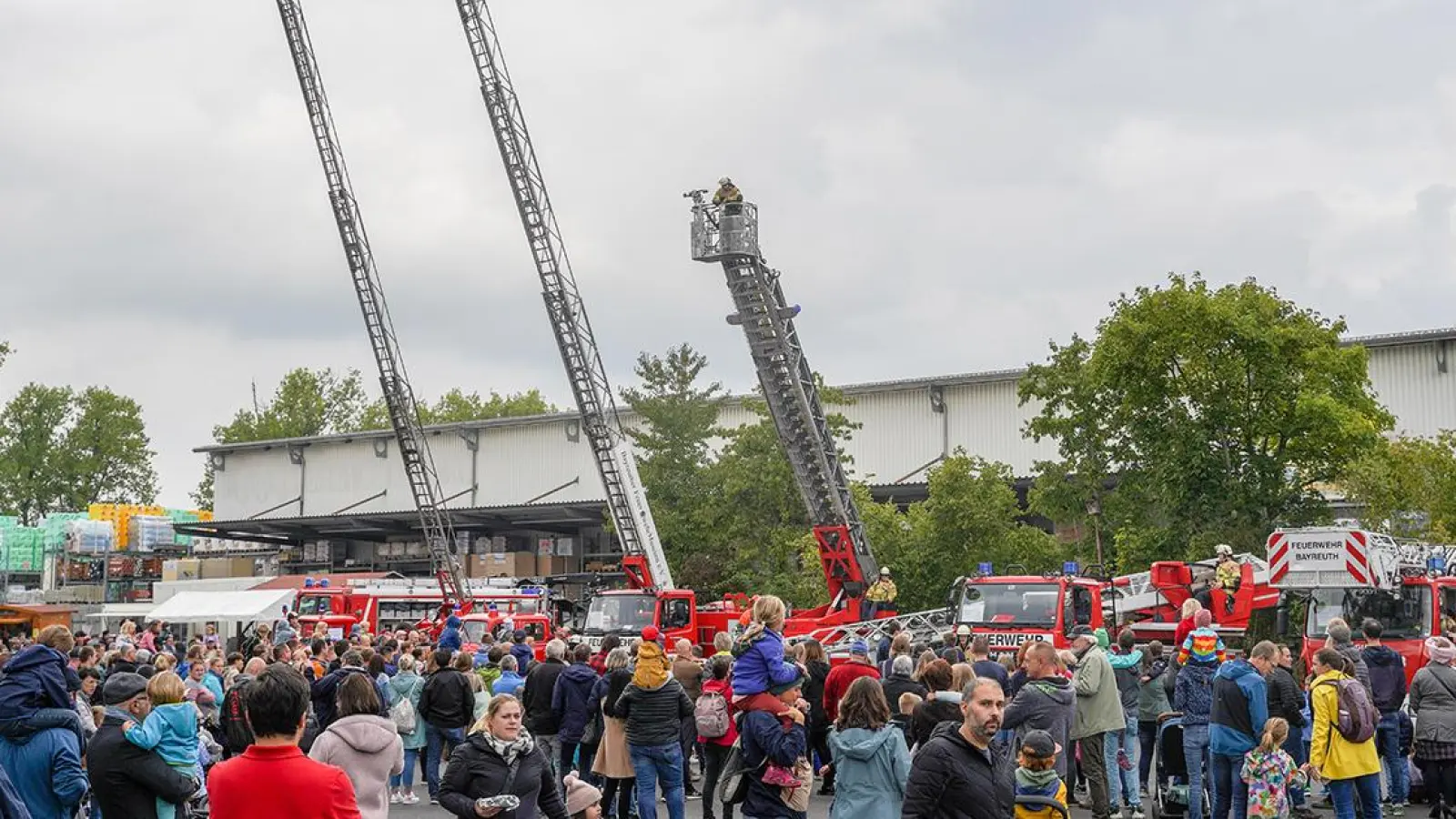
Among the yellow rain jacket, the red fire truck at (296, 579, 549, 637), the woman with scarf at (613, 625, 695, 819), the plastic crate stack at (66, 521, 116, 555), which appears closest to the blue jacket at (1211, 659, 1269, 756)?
the yellow rain jacket

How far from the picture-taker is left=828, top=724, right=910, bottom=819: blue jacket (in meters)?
8.34

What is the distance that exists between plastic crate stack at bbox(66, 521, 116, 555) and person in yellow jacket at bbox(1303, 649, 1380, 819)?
72315 millimetres

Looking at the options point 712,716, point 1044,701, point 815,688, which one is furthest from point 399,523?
point 1044,701

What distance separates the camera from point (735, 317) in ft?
107

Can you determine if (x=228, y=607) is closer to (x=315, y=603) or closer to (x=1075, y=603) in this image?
(x=315, y=603)

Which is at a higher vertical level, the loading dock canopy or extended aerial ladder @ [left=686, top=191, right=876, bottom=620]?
extended aerial ladder @ [left=686, top=191, right=876, bottom=620]

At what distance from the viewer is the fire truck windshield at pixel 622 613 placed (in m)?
29.6

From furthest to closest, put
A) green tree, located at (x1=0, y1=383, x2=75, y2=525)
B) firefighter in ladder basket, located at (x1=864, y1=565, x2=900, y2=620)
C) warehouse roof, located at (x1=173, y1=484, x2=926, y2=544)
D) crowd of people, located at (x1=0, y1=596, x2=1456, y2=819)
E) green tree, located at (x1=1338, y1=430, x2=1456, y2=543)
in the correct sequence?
green tree, located at (x1=0, y1=383, x2=75, y2=525) < warehouse roof, located at (x1=173, y1=484, x2=926, y2=544) < green tree, located at (x1=1338, y1=430, x2=1456, y2=543) < firefighter in ladder basket, located at (x1=864, y1=565, x2=900, y2=620) < crowd of people, located at (x1=0, y1=596, x2=1456, y2=819)

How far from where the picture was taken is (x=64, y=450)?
324 feet

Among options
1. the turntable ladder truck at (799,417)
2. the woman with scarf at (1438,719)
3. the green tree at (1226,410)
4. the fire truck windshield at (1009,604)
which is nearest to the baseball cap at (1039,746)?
the woman with scarf at (1438,719)

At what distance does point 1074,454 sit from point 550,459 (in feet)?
111

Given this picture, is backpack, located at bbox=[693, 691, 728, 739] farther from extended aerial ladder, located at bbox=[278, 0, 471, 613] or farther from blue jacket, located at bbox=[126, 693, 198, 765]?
extended aerial ladder, located at bbox=[278, 0, 471, 613]

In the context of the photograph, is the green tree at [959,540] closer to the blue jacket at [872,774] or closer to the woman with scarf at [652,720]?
the woman with scarf at [652,720]

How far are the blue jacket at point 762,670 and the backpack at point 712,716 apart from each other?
3424 mm
